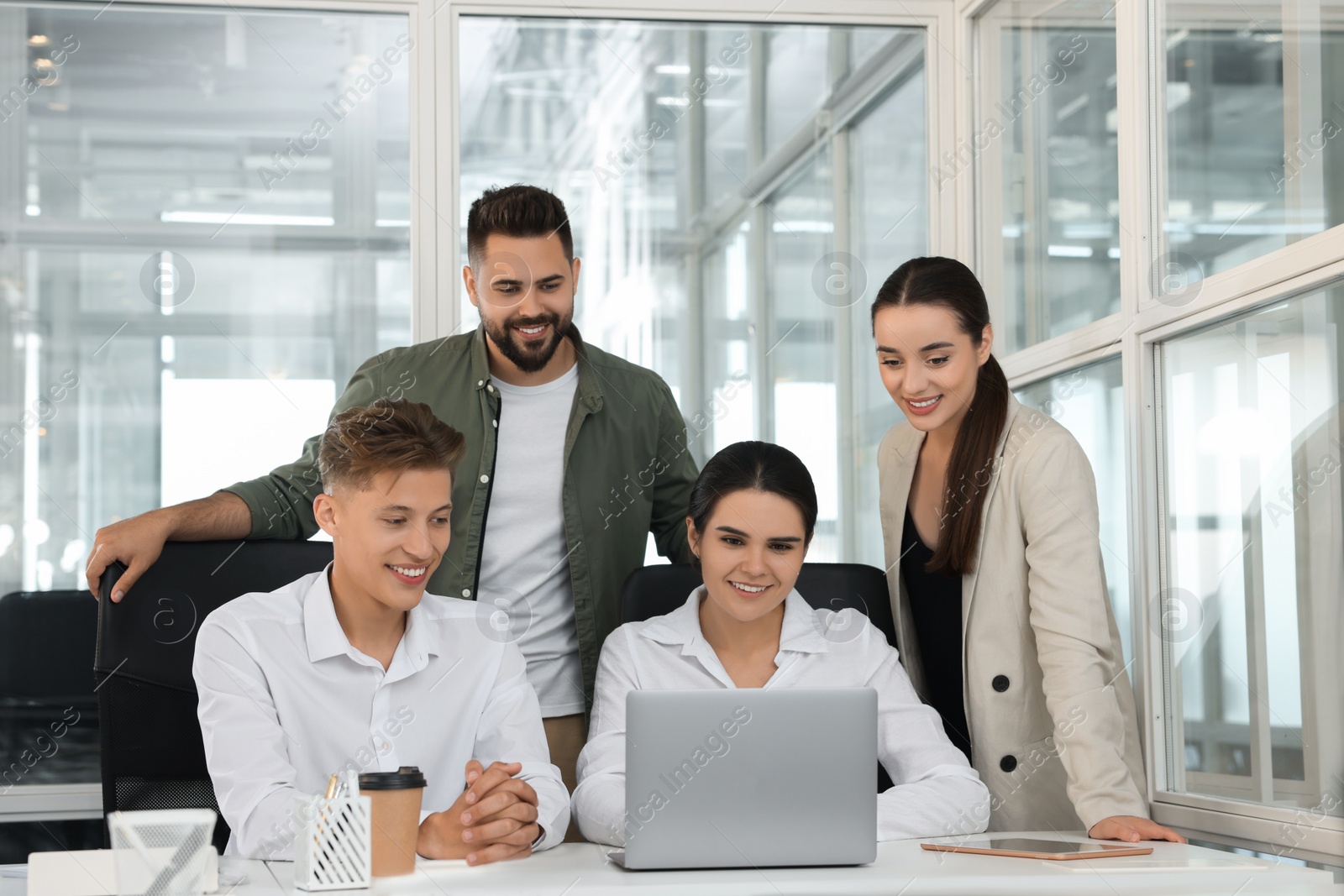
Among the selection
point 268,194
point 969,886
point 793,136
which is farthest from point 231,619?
point 793,136

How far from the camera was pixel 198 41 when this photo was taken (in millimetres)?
2965

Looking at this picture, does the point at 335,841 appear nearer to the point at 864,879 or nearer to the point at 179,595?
the point at 864,879

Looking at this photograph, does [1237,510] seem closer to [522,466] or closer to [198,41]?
[522,466]

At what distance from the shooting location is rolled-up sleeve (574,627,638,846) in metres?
1.90

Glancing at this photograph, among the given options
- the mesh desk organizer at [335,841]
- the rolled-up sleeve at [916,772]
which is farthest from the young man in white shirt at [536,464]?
the mesh desk organizer at [335,841]

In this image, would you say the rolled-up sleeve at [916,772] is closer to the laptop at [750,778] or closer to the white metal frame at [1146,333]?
the laptop at [750,778]

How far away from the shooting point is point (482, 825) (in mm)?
1678

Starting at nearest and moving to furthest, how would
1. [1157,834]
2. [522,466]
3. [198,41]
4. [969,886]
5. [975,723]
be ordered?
[969,886], [1157,834], [975,723], [522,466], [198,41]

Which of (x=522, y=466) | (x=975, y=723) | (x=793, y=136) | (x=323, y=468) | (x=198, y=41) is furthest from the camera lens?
(x=793, y=136)

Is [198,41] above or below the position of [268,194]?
above

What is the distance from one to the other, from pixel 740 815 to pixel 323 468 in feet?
3.02

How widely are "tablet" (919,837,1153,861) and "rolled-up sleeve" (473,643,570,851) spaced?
0.58 metres

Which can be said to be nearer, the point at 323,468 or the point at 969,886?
the point at 969,886

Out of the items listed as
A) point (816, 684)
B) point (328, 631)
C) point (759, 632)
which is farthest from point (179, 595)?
point (816, 684)
